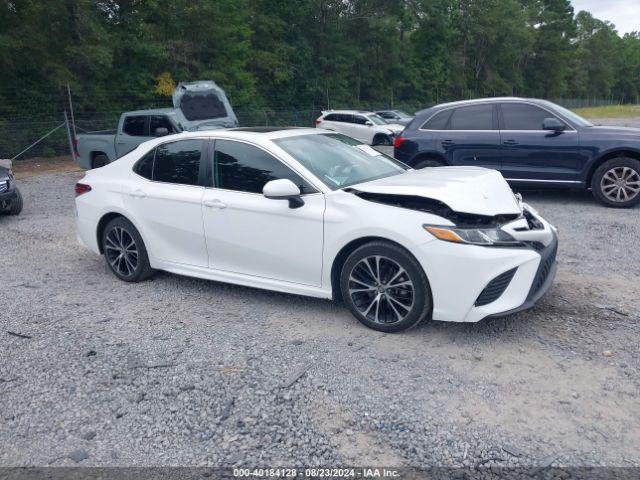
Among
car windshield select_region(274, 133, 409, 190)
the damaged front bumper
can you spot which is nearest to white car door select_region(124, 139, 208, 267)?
car windshield select_region(274, 133, 409, 190)

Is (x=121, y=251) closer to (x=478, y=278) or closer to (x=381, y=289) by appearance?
(x=381, y=289)

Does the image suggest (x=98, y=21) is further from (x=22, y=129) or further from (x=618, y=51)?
(x=618, y=51)

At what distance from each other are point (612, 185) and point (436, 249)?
5.78 metres

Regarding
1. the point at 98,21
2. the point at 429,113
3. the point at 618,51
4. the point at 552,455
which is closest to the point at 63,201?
the point at 429,113

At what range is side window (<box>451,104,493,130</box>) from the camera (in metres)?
9.25

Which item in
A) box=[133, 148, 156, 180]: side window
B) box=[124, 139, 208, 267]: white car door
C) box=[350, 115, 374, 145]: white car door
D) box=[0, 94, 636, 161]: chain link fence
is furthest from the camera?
box=[350, 115, 374, 145]: white car door

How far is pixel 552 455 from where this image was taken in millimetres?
2855

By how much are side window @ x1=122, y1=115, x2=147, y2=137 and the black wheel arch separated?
9.00 m

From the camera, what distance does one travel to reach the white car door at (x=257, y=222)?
14.9 feet

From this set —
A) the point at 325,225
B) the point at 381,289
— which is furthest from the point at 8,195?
the point at 381,289

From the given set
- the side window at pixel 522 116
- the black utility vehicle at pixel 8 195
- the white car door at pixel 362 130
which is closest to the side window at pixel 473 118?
the side window at pixel 522 116

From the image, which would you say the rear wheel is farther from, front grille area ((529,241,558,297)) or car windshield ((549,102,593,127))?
front grille area ((529,241,558,297))

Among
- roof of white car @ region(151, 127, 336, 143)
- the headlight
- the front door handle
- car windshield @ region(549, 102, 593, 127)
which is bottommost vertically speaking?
the front door handle

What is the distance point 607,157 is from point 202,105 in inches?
371
